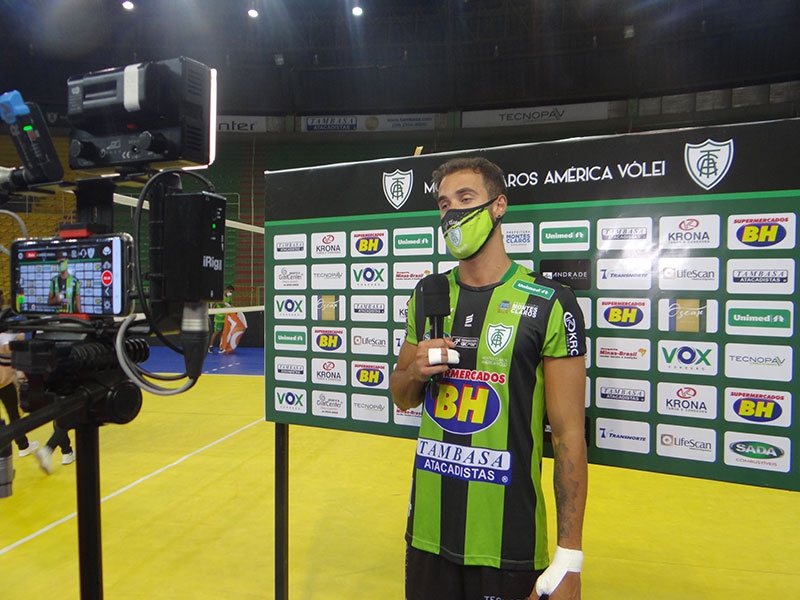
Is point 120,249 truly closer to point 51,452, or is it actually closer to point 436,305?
point 436,305

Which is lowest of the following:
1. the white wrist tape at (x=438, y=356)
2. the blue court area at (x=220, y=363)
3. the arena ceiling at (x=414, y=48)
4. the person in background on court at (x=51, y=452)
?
the blue court area at (x=220, y=363)

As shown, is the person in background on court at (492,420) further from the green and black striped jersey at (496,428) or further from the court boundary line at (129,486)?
the court boundary line at (129,486)

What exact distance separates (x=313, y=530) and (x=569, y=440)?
8.03 ft

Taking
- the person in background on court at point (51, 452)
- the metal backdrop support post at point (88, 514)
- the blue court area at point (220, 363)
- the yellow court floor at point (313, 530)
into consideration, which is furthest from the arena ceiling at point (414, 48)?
the metal backdrop support post at point (88, 514)

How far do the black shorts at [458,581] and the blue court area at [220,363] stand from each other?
833cm

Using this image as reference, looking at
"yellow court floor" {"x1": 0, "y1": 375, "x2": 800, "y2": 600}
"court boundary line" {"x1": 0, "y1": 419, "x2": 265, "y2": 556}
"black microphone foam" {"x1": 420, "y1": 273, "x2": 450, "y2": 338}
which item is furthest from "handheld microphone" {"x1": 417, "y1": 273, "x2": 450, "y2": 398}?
"court boundary line" {"x1": 0, "y1": 419, "x2": 265, "y2": 556}

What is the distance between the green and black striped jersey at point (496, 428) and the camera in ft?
5.23

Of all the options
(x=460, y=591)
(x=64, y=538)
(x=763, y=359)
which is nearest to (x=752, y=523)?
(x=763, y=359)

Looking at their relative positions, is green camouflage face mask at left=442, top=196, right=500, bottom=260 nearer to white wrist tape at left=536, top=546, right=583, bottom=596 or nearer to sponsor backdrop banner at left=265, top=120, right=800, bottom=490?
sponsor backdrop banner at left=265, top=120, right=800, bottom=490

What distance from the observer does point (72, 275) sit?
4.75ft

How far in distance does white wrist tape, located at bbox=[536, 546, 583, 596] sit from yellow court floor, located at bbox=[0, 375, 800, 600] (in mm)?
1536

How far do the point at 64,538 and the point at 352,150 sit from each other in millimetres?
14003

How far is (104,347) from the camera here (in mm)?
1434

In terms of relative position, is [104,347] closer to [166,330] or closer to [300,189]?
[166,330]
